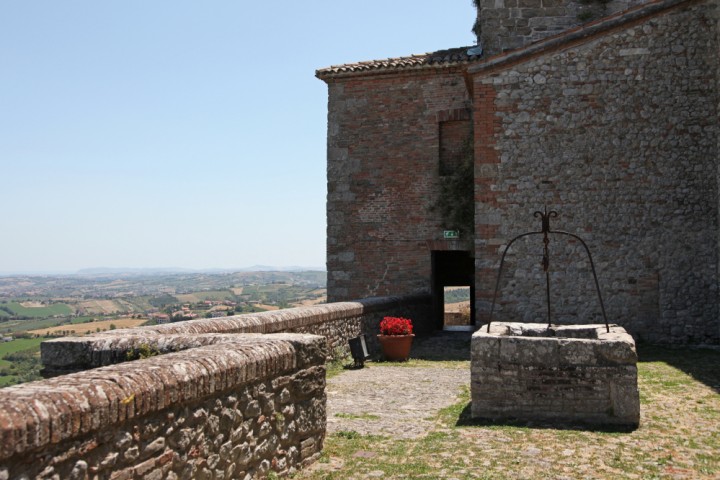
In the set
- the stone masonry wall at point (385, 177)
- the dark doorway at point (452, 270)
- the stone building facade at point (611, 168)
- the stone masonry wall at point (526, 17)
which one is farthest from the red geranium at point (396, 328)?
the stone masonry wall at point (526, 17)

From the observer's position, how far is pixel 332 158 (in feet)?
58.4

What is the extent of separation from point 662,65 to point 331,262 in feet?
28.7

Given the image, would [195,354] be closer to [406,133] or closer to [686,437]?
[686,437]

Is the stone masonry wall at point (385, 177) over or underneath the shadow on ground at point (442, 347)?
over

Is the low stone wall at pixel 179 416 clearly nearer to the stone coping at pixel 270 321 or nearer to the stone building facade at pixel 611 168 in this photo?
the stone coping at pixel 270 321

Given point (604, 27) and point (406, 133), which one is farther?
point (406, 133)

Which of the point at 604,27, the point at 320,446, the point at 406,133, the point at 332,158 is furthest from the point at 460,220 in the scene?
the point at 320,446

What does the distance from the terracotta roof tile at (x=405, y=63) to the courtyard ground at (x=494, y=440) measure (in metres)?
9.58

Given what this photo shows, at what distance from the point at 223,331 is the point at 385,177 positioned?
9992 mm

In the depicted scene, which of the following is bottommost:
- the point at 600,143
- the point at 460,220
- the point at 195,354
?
the point at 195,354

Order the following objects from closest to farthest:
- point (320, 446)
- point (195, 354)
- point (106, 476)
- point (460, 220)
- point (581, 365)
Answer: point (106, 476)
point (195, 354)
point (320, 446)
point (581, 365)
point (460, 220)

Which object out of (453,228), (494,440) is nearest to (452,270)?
(453,228)

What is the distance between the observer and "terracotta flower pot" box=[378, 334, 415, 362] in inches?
485

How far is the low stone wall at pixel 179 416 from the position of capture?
2971mm
